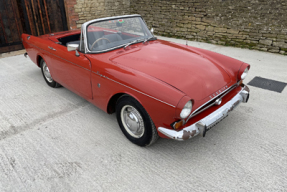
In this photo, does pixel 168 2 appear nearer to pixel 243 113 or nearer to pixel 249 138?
pixel 243 113

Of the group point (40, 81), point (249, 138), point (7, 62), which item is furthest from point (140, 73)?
point (7, 62)

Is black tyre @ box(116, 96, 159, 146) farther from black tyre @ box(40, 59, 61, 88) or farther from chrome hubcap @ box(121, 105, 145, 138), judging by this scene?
black tyre @ box(40, 59, 61, 88)

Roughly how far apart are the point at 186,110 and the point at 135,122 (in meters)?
0.74

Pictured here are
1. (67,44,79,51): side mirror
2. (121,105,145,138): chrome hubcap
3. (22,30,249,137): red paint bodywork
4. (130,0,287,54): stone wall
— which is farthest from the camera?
(130,0,287,54): stone wall

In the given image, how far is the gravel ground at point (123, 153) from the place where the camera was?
7.16 feet

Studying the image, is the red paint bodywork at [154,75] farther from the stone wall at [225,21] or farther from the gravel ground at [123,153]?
the stone wall at [225,21]

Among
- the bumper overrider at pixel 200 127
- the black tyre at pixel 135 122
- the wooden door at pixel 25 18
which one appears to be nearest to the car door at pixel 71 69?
the black tyre at pixel 135 122

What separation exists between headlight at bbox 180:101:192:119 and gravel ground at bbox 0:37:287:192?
68cm

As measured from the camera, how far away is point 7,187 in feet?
7.06

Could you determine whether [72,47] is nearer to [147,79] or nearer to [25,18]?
[147,79]

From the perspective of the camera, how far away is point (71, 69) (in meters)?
3.24

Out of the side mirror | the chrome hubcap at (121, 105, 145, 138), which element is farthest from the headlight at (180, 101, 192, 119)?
the side mirror

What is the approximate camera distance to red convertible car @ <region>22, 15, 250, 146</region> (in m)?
2.20

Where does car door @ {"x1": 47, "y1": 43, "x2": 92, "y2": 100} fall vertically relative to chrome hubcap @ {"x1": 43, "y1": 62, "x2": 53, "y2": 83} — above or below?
above
